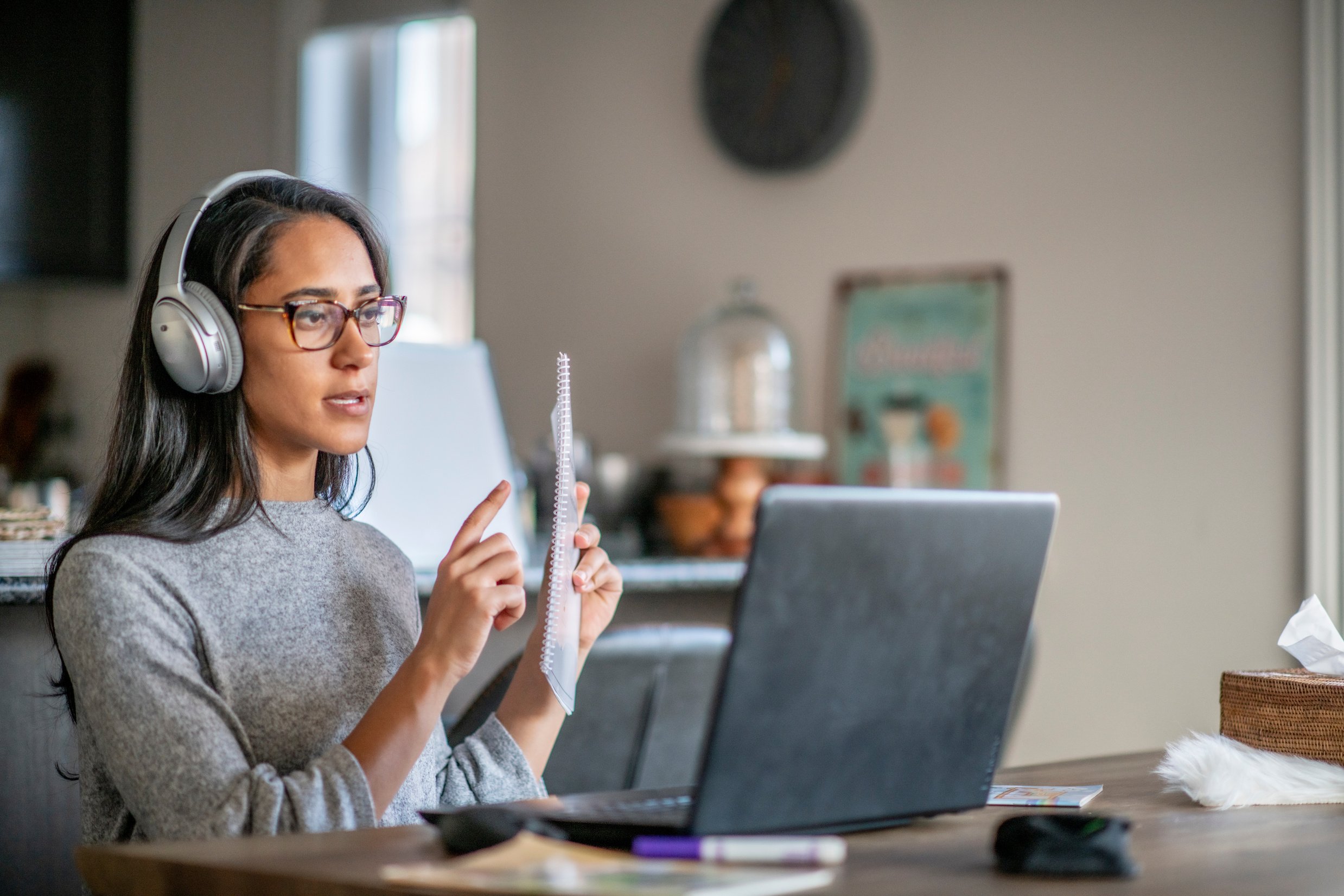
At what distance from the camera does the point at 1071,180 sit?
A: 3.51 m

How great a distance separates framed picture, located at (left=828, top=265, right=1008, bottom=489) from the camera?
361 centimetres

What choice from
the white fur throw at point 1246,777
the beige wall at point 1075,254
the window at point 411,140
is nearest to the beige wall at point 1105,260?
the beige wall at point 1075,254

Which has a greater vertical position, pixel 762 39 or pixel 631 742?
pixel 762 39

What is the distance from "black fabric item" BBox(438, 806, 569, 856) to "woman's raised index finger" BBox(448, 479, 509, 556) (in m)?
0.27

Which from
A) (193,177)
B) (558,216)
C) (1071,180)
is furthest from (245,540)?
(193,177)

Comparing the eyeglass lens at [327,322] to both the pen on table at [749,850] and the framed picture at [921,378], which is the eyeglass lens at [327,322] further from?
the framed picture at [921,378]

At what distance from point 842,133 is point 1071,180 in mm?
638

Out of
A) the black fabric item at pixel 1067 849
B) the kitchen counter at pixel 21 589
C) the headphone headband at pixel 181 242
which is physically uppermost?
the headphone headband at pixel 181 242

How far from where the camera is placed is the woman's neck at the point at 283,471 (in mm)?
1309

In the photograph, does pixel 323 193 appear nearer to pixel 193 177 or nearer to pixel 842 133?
pixel 842 133

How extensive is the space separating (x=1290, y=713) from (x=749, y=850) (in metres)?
0.61

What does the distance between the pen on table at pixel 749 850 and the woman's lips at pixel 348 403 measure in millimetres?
560

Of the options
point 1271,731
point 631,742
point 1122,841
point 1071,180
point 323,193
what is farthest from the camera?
point 1071,180

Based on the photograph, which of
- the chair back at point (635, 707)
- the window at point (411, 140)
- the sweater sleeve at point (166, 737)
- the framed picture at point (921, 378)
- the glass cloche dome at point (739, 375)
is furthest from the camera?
the window at point (411, 140)
